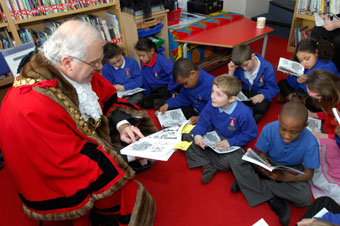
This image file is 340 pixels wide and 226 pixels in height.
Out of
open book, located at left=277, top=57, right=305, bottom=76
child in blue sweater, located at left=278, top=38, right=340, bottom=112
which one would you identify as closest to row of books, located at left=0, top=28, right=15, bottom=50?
open book, located at left=277, top=57, right=305, bottom=76

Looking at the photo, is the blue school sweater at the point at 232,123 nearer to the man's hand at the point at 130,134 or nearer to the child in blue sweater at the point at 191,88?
the child in blue sweater at the point at 191,88

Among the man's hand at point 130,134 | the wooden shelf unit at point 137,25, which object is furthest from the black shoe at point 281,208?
the wooden shelf unit at point 137,25

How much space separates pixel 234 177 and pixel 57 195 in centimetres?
146

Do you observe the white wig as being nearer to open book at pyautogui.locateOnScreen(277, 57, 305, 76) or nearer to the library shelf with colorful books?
the library shelf with colorful books

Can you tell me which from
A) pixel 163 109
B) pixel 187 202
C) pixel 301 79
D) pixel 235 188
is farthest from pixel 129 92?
pixel 301 79

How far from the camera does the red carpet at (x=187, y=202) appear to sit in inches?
72.7

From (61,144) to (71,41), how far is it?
1.78ft

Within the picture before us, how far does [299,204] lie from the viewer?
183 cm

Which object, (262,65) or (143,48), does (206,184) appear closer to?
(262,65)

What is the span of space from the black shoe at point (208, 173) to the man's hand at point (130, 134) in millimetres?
732

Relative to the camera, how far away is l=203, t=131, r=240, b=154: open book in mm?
2115

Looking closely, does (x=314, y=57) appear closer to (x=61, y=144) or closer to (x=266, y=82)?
(x=266, y=82)

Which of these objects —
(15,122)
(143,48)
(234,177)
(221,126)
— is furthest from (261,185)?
(143,48)

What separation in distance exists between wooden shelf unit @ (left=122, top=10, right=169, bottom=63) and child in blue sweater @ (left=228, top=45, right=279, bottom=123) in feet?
4.42
